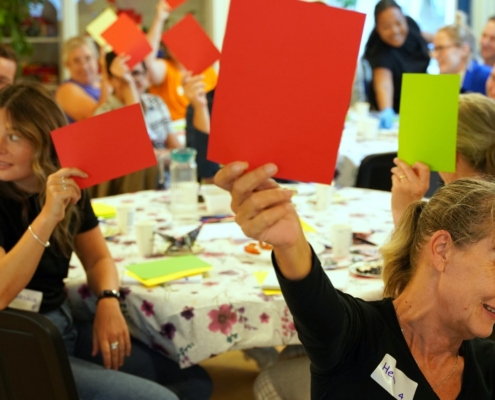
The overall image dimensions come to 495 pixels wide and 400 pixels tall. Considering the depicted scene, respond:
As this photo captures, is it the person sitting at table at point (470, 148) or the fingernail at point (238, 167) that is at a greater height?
the fingernail at point (238, 167)

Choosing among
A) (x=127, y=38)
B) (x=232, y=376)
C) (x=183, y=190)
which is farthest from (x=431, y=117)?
(x=127, y=38)

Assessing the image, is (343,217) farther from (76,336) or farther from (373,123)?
(373,123)

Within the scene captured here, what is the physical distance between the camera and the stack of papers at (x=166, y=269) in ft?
6.54

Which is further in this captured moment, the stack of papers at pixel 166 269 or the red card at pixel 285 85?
the stack of papers at pixel 166 269

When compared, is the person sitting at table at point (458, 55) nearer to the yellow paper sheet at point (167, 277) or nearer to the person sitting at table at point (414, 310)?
the yellow paper sheet at point (167, 277)

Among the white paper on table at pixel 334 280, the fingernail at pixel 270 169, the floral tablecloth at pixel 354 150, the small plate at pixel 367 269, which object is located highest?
the fingernail at pixel 270 169

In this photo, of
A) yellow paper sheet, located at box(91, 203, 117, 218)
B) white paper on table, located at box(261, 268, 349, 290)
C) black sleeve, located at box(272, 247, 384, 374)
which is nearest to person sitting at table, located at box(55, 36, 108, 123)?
yellow paper sheet, located at box(91, 203, 117, 218)

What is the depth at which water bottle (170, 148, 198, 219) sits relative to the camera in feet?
8.94

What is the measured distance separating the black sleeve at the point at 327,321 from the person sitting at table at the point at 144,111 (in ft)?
7.46

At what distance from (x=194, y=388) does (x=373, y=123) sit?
2583 mm

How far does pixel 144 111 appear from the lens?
452 centimetres

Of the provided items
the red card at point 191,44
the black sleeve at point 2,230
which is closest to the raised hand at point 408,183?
the black sleeve at point 2,230

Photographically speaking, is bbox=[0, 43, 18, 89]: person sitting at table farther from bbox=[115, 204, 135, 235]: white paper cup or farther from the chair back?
the chair back

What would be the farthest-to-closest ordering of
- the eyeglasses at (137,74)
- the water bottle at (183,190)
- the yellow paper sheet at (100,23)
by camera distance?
the eyeglasses at (137,74)
the yellow paper sheet at (100,23)
the water bottle at (183,190)
